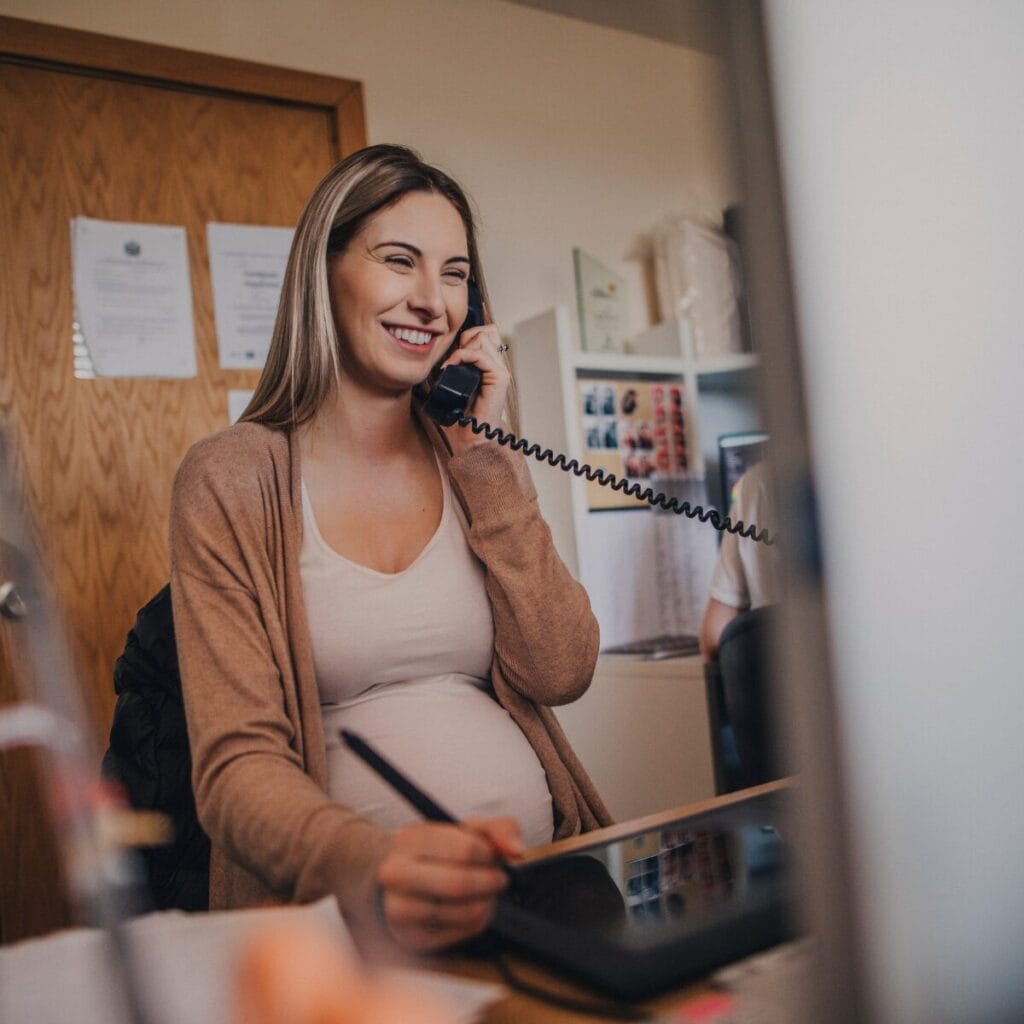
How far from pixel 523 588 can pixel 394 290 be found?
353mm

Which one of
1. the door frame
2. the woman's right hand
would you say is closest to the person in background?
the door frame

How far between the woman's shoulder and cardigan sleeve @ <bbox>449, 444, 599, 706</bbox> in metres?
0.20

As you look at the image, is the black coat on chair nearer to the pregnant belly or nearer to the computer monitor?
the pregnant belly

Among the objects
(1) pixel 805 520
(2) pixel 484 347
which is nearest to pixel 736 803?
(1) pixel 805 520

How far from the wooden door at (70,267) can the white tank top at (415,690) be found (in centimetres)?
85

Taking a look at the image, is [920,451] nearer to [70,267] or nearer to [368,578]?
[368,578]

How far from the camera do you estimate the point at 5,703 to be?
26 cm

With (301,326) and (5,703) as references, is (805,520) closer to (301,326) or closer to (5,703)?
(5,703)

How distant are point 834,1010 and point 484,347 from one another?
1.01m

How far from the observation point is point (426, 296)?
42.3 inches

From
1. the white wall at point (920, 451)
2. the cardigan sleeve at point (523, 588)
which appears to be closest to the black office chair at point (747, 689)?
the cardigan sleeve at point (523, 588)

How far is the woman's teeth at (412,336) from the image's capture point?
3.52ft

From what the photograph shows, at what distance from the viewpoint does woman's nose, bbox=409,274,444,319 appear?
1.07 m

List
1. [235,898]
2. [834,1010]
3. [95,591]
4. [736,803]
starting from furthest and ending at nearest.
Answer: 1. [95,591]
2. [235,898]
3. [736,803]
4. [834,1010]
